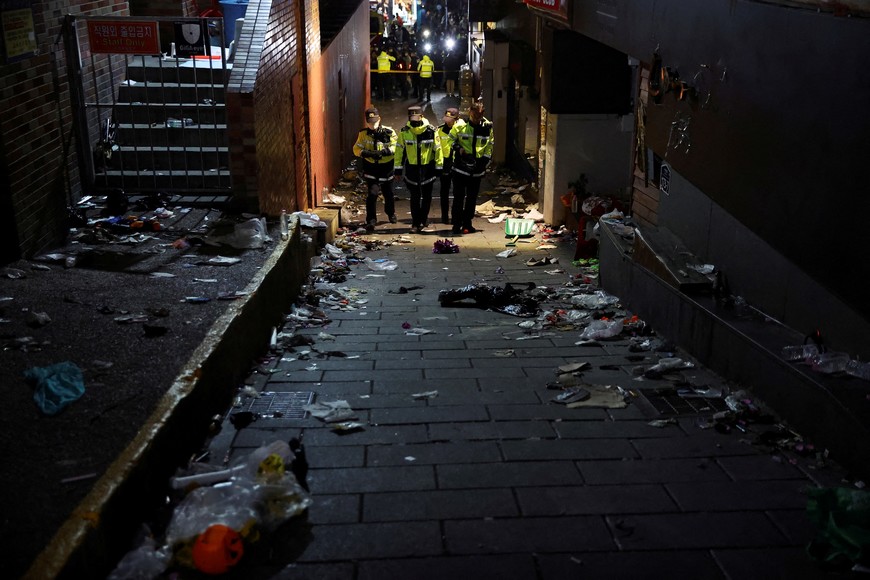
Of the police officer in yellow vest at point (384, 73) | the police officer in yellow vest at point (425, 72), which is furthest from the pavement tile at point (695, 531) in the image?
the police officer in yellow vest at point (384, 73)

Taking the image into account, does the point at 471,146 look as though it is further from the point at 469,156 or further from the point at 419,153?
the point at 419,153

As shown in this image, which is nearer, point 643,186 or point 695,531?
point 695,531

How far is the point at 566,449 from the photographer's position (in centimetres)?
550

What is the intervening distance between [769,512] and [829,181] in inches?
74.0

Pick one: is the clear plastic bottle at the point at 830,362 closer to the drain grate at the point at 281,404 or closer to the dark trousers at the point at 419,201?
the drain grate at the point at 281,404

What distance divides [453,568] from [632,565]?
859 mm

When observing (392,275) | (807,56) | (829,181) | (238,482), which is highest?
(807,56)

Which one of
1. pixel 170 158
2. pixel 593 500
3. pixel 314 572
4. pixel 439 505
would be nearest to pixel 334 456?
pixel 439 505

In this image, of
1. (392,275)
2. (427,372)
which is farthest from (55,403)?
(392,275)

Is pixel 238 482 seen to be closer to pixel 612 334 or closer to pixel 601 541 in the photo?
pixel 601 541

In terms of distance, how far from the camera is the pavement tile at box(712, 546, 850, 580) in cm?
406

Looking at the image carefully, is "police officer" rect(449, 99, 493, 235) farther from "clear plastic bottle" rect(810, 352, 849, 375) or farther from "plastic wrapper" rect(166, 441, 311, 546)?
"plastic wrapper" rect(166, 441, 311, 546)

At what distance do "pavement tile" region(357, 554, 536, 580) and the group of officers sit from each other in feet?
36.9

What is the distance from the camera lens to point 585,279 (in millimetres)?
11648
